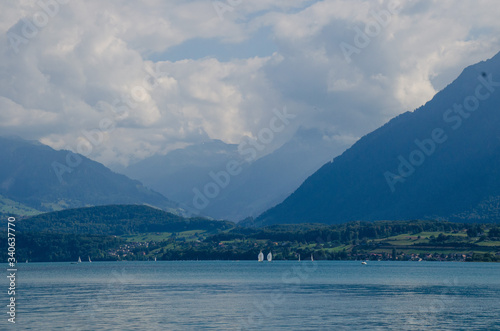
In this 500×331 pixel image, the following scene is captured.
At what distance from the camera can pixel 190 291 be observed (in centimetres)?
15275

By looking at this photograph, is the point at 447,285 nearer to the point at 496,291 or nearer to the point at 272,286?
the point at 496,291

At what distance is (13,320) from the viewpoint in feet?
320

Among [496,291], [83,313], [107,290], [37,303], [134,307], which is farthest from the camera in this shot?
[107,290]

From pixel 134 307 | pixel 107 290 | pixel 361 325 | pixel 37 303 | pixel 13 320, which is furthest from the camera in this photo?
pixel 107 290

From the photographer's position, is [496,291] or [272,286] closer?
[496,291]

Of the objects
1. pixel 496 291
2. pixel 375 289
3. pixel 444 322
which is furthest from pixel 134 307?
pixel 496 291

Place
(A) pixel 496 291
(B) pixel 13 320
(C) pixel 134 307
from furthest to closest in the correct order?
(A) pixel 496 291 < (C) pixel 134 307 < (B) pixel 13 320

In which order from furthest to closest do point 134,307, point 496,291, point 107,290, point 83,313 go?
point 107,290
point 496,291
point 134,307
point 83,313

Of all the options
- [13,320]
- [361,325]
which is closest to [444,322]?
[361,325]

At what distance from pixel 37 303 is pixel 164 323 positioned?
42637 millimetres

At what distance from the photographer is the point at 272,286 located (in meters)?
168

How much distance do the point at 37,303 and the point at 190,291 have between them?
Result: 39.3 meters

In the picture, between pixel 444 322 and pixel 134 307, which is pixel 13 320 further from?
pixel 444 322

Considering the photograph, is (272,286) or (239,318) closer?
(239,318)
